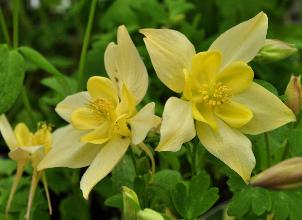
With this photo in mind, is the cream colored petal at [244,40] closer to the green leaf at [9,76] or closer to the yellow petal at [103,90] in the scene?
the yellow petal at [103,90]

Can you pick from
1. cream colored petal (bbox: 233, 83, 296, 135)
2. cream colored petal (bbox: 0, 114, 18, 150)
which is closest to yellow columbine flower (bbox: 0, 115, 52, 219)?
cream colored petal (bbox: 0, 114, 18, 150)

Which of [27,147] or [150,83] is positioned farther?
[150,83]

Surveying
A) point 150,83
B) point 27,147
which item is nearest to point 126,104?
point 27,147

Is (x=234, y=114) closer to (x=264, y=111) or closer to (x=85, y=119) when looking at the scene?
(x=264, y=111)

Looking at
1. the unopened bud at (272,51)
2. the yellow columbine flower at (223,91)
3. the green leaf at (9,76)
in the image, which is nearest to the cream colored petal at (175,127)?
the yellow columbine flower at (223,91)

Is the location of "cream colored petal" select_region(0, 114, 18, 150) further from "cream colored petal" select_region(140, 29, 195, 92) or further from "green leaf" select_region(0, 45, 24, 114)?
"cream colored petal" select_region(140, 29, 195, 92)

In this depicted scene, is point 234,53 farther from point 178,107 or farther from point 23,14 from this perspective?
point 23,14
